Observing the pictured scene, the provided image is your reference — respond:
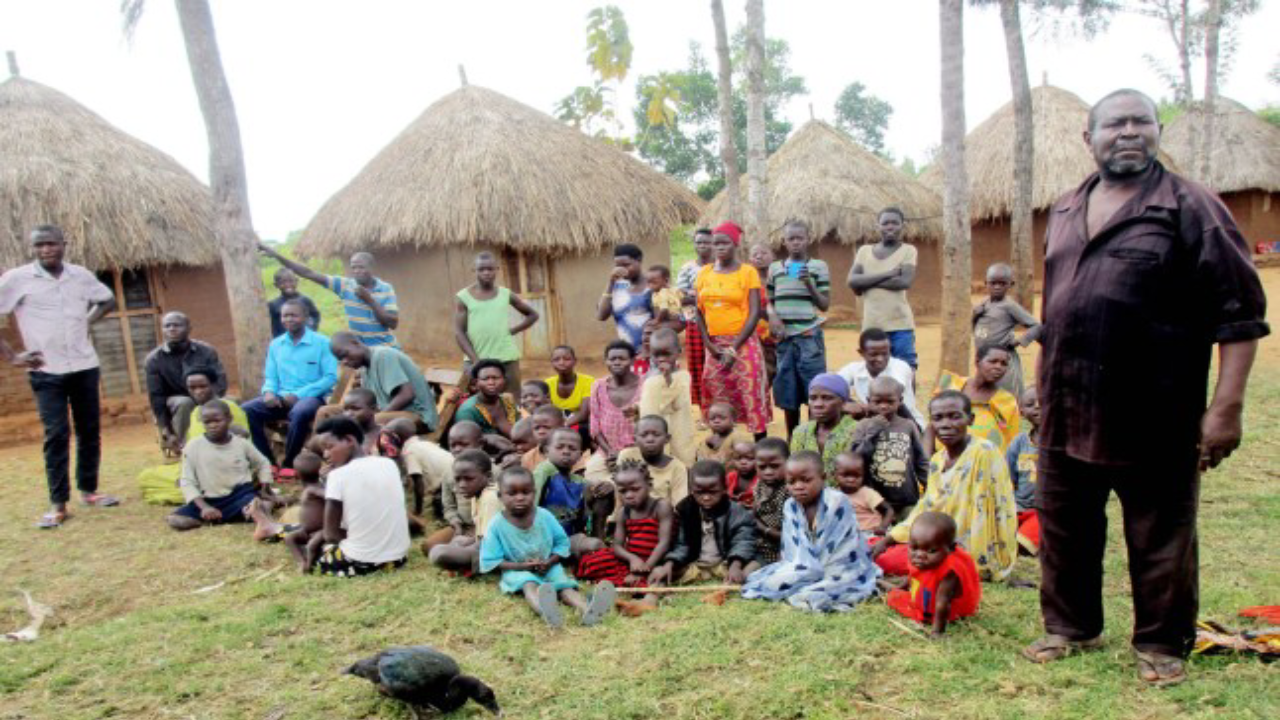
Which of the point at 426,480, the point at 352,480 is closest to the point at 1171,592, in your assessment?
the point at 352,480

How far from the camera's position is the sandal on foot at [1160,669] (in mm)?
2949

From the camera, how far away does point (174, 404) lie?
673cm

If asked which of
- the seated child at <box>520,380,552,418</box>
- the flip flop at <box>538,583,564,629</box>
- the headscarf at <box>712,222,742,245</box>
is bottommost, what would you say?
the flip flop at <box>538,583,564,629</box>

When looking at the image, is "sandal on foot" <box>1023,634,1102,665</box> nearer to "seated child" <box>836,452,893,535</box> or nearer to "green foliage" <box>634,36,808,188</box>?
"seated child" <box>836,452,893,535</box>

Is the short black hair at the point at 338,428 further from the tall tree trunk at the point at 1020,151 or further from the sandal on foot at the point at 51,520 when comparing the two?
the tall tree trunk at the point at 1020,151

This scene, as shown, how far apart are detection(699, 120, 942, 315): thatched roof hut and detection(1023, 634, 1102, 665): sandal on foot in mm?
11346

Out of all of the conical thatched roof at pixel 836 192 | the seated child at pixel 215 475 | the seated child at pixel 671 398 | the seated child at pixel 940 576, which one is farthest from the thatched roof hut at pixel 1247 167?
the seated child at pixel 215 475

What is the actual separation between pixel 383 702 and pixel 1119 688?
8.28 feet

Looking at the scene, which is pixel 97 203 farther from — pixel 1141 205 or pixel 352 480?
pixel 1141 205

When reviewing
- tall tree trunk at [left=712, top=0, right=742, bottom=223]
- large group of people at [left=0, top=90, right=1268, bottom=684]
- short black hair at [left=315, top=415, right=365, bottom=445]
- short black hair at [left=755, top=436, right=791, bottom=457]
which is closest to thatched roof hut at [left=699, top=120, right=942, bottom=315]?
tall tree trunk at [left=712, top=0, right=742, bottom=223]

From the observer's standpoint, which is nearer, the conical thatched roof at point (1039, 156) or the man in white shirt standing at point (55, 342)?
the man in white shirt standing at point (55, 342)

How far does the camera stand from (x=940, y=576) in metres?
3.57

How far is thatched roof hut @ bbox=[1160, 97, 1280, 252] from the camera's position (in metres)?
19.9

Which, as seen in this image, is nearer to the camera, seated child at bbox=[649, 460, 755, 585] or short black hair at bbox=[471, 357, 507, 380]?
seated child at bbox=[649, 460, 755, 585]
